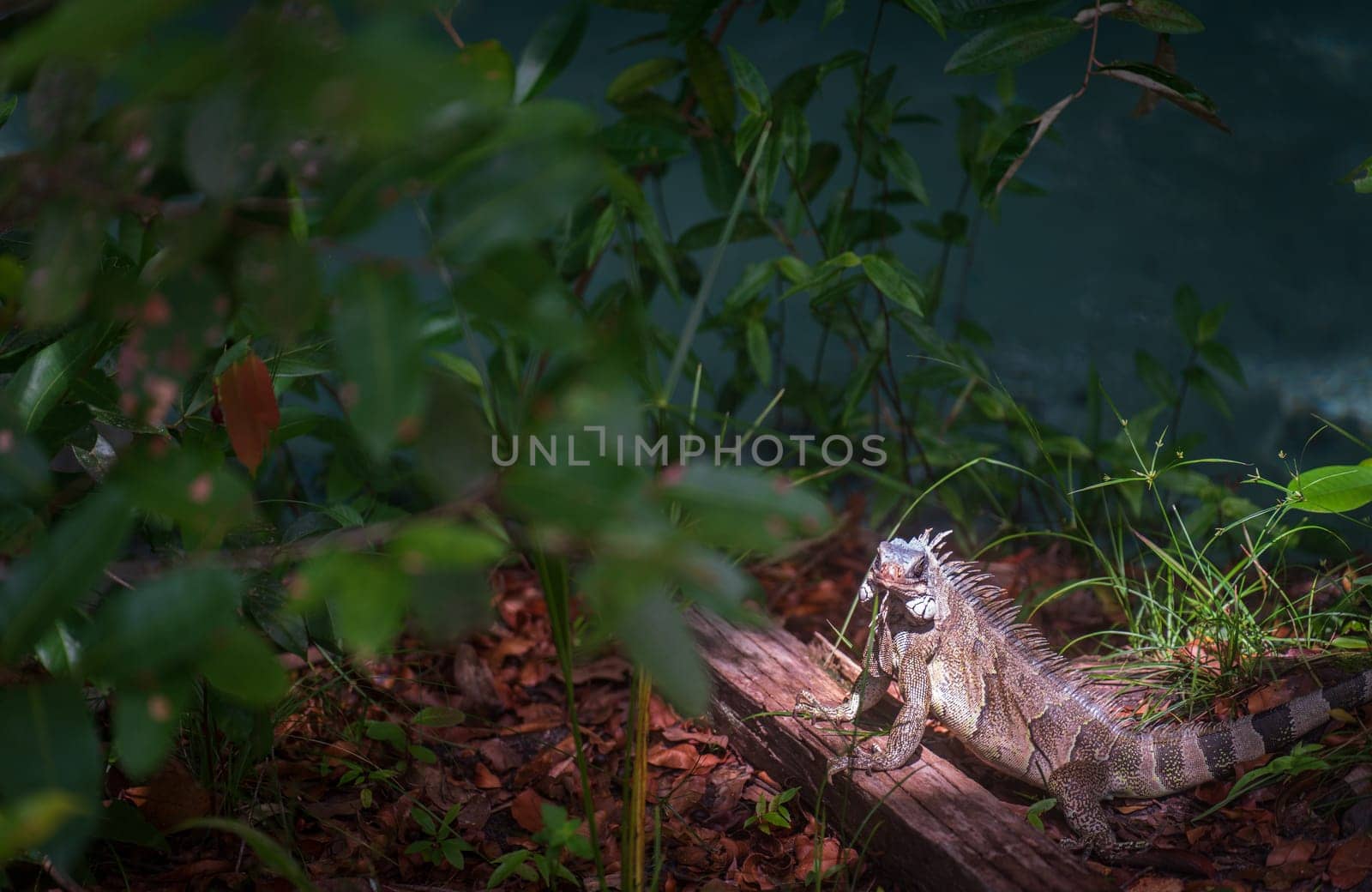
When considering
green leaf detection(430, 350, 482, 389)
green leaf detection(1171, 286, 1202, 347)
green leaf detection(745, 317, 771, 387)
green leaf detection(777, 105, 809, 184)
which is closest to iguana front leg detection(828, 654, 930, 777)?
green leaf detection(745, 317, 771, 387)

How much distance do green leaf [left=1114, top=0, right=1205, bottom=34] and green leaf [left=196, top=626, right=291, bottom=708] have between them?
2447mm

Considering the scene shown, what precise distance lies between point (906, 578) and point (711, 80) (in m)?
1.65

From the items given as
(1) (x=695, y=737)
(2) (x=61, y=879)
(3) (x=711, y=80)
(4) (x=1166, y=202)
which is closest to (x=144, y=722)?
(2) (x=61, y=879)

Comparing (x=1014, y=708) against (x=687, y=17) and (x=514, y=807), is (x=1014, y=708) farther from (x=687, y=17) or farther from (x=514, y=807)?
(x=687, y=17)

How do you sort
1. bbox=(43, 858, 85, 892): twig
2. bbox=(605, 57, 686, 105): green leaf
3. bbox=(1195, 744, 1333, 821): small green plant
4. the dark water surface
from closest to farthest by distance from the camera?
bbox=(43, 858, 85, 892): twig → bbox=(1195, 744, 1333, 821): small green plant → bbox=(605, 57, 686, 105): green leaf → the dark water surface

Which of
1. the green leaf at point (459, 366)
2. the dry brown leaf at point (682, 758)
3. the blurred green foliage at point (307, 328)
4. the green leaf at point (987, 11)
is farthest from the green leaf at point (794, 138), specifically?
the blurred green foliage at point (307, 328)

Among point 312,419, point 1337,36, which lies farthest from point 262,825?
point 1337,36

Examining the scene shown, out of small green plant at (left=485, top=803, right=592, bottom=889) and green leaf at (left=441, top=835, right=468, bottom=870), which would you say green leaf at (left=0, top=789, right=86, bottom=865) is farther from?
green leaf at (left=441, top=835, right=468, bottom=870)

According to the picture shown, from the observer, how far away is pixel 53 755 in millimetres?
1025

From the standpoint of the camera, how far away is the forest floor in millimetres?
2209

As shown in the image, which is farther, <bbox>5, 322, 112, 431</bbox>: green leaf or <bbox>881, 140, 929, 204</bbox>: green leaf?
<bbox>881, 140, 929, 204</bbox>: green leaf

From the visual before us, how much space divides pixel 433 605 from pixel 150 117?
520mm

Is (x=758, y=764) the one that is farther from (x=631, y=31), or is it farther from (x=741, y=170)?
(x=631, y=31)

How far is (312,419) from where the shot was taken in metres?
2.25
